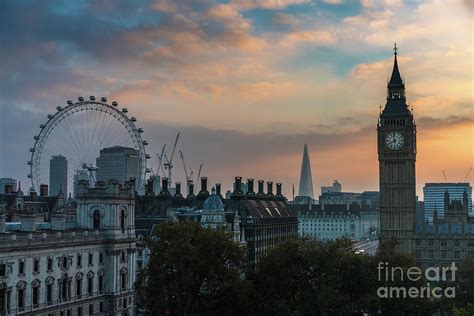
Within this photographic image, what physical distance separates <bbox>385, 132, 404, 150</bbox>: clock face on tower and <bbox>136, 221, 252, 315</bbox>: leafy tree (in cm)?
8414

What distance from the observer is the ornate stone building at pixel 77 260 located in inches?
3127

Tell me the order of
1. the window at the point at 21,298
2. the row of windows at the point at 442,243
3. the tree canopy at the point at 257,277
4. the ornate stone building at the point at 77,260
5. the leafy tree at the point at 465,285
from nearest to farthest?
the tree canopy at the point at 257,277 → the ornate stone building at the point at 77,260 → the window at the point at 21,298 → the leafy tree at the point at 465,285 → the row of windows at the point at 442,243

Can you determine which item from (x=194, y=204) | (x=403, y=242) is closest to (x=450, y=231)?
(x=403, y=242)

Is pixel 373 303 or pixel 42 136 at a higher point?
pixel 42 136

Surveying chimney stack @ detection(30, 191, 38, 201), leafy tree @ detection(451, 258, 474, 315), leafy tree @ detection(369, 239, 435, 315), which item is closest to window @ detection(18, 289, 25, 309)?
leafy tree @ detection(369, 239, 435, 315)

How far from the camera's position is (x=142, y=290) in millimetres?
85000

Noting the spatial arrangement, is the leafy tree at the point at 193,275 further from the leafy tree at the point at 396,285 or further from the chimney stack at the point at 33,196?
the chimney stack at the point at 33,196

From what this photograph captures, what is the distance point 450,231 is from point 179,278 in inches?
3448

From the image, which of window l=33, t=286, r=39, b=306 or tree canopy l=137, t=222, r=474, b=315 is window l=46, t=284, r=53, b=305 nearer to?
window l=33, t=286, r=39, b=306

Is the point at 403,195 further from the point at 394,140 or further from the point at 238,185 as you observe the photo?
the point at 238,185

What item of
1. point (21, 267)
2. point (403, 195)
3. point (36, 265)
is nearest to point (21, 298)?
point (21, 267)

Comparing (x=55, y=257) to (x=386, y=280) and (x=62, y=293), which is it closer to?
(x=62, y=293)

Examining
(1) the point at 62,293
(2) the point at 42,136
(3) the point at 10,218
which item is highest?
(2) the point at 42,136

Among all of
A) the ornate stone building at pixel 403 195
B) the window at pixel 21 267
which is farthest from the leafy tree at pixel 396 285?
the ornate stone building at pixel 403 195
